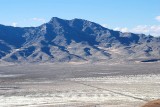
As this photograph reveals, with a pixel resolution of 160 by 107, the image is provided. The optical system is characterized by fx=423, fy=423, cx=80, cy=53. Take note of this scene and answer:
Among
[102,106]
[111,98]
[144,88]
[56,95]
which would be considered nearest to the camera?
[102,106]

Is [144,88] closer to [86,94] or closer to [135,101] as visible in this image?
[86,94]

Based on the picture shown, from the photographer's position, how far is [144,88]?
6141 cm

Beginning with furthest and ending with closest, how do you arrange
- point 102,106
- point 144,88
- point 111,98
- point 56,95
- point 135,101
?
point 144,88, point 56,95, point 111,98, point 135,101, point 102,106

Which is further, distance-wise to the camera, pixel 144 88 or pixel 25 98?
pixel 144 88

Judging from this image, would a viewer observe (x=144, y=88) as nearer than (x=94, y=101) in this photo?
No

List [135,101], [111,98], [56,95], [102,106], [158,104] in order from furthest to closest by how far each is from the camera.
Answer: [56,95] → [111,98] → [135,101] → [102,106] → [158,104]

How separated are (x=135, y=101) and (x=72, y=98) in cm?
824

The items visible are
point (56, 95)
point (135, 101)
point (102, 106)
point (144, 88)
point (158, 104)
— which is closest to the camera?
point (158, 104)

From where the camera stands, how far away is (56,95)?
55.5 metres

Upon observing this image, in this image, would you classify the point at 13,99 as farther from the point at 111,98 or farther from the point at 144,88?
the point at 144,88

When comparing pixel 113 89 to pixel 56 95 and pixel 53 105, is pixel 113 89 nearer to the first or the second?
pixel 56 95

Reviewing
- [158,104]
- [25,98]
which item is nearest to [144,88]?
[25,98]

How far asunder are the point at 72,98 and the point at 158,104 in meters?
23.1

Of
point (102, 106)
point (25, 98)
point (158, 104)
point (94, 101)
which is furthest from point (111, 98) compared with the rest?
point (158, 104)
